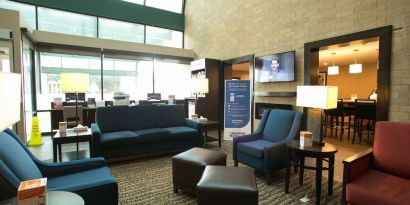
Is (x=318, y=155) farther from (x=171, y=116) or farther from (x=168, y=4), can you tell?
(x=168, y=4)

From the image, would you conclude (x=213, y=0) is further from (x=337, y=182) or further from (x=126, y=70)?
(x=337, y=182)

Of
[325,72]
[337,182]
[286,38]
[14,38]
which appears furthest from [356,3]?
[325,72]

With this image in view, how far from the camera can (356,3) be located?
3.41 meters

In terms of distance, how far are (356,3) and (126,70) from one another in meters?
6.52

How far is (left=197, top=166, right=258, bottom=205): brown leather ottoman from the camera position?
5.81ft

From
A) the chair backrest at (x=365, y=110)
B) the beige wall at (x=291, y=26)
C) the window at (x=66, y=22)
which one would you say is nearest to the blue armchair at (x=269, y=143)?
the beige wall at (x=291, y=26)

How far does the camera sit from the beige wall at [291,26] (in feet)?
9.75

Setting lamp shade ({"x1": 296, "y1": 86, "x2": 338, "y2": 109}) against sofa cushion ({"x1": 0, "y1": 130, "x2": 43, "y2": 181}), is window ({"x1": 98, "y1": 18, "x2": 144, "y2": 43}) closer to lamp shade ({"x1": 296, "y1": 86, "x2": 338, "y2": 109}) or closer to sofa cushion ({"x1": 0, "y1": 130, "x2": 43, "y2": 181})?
sofa cushion ({"x1": 0, "y1": 130, "x2": 43, "y2": 181})

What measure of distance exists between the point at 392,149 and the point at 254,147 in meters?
1.46

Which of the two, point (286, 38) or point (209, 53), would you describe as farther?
point (209, 53)

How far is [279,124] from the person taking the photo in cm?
335

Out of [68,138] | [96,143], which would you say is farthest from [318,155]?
[68,138]

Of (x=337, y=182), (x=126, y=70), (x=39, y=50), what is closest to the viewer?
(x=337, y=182)

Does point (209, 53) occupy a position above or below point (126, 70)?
above
